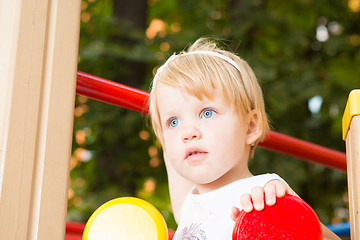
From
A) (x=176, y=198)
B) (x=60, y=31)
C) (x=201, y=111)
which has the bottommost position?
(x=176, y=198)

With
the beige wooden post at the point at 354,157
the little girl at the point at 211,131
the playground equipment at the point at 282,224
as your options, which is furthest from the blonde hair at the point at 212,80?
the playground equipment at the point at 282,224

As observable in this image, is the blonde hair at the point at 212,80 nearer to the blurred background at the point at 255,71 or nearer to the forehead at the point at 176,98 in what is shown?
the forehead at the point at 176,98

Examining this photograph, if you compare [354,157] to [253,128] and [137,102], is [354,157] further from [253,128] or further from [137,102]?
[137,102]

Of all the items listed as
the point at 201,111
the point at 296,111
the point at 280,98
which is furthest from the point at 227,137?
the point at 296,111

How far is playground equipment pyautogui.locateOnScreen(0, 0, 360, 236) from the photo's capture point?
76 centimetres

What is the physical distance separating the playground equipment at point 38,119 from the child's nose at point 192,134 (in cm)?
23

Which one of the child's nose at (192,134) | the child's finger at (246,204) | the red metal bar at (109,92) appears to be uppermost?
the red metal bar at (109,92)

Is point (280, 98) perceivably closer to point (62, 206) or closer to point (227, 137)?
point (227, 137)

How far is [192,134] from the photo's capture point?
95cm

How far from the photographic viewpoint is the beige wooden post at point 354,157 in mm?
805

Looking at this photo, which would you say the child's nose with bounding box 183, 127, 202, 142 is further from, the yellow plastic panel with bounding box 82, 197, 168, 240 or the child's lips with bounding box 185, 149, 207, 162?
the yellow plastic panel with bounding box 82, 197, 168, 240

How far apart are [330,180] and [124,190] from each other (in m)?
1.28

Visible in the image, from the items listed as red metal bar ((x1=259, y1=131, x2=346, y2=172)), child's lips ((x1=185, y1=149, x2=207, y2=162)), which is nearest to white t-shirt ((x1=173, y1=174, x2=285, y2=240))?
child's lips ((x1=185, y1=149, x2=207, y2=162))

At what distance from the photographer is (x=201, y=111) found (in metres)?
0.97
